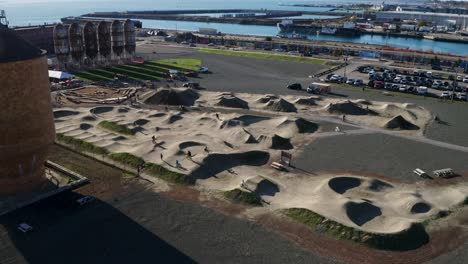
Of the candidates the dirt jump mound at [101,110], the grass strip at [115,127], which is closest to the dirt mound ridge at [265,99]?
the grass strip at [115,127]

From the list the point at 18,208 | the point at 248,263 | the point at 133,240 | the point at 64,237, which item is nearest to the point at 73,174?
the point at 18,208

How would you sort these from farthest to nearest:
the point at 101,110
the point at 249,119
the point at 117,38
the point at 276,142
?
the point at 117,38 → the point at 101,110 → the point at 249,119 → the point at 276,142

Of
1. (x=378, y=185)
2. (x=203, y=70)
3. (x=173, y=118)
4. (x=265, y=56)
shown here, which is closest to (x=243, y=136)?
(x=173, y=118)

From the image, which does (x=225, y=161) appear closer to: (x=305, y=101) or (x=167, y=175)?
(x=167, y=175)

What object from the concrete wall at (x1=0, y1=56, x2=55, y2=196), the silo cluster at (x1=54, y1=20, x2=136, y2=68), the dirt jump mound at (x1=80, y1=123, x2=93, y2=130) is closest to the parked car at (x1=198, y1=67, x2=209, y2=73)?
the silo cluster at (x1=54, y1=20, x2=136, y2=68)

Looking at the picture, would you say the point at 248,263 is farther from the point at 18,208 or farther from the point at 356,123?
the point at 356,123

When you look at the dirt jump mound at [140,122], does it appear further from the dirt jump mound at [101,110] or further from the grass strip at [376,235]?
the grass strip at [376,235]
